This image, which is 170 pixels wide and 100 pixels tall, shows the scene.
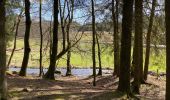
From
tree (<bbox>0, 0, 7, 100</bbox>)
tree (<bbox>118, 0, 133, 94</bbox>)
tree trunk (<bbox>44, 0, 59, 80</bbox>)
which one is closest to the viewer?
tree (<bbox>0, 0, 7, 100</bbox>)

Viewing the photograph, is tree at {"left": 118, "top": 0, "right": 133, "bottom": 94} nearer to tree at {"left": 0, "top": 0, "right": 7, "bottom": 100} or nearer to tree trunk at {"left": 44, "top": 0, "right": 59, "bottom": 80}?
tree at {"left": 0, "top": 0, "right": 7, "bottom": 100}

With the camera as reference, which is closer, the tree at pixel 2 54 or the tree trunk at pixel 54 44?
the tree at pixel 2 54

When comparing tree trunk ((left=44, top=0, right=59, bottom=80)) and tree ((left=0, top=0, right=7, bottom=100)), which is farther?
tree trunk ((left=44, top=0, right=59, bottom=80))

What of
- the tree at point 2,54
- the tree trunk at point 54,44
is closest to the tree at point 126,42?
the tree at point 2,54

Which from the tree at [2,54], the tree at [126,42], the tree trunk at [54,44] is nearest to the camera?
the tree at [2,54]

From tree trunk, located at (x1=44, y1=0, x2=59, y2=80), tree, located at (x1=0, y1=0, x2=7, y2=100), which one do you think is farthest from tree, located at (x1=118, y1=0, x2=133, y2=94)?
tree trunk, located at (x1=44, y1=0, x2=59, y2=80)

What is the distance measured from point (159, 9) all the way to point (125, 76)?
416 inches

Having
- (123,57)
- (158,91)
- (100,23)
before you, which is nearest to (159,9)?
(158,91)

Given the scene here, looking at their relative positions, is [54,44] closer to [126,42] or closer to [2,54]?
[126,42]

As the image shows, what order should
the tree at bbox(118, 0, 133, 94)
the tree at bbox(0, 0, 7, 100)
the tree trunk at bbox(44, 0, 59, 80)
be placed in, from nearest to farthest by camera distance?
1. the tree at bbox(0, 0, 7, 100)
2. the tree at bbox(118, 0, 133, 94)
3. the tree trunk at bbox(44, 0, 59, 80)

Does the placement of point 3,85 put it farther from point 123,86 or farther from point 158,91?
point 158,91

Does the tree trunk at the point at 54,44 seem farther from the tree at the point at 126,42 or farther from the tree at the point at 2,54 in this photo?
the tree at the point at 2,54

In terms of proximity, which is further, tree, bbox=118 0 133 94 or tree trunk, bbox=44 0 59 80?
tree trunk, bbox=44 0 59 80

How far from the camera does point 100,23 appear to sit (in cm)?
3491
